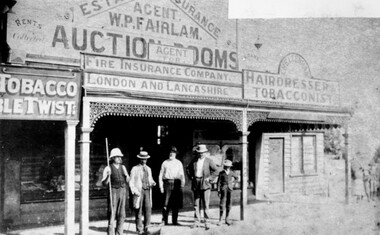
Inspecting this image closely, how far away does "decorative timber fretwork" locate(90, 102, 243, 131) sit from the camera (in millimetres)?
9070

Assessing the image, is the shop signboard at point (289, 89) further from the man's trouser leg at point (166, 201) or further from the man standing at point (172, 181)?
the man's trouser leg at point (166, 201)

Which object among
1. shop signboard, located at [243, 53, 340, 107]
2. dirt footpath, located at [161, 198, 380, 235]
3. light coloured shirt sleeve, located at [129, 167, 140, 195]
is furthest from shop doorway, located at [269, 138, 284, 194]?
light coloured shirt sleeve, located at [129, 167, 140, 195]

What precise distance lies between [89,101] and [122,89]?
37.4 inches

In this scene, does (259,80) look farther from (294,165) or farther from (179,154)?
(294,165)

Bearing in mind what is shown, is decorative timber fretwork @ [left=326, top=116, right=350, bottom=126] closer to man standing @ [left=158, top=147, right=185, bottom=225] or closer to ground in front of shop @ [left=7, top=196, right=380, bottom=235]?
ground in front of shop @ [left=7, top=196, right=380, bottom=235]

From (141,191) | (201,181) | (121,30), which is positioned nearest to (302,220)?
(201,181)

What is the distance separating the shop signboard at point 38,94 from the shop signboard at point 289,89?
5.26 m

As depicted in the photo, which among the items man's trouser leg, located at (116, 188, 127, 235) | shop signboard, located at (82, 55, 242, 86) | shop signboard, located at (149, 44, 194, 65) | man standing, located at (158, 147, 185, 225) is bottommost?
man's trouser leg, located at (116, 188, 127, 235)

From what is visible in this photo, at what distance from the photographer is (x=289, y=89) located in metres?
13.2

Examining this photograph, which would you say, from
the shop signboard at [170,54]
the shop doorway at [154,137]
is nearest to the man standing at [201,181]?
the shop doorway at [154,137]

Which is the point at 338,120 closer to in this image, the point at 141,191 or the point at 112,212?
the point at 141,191

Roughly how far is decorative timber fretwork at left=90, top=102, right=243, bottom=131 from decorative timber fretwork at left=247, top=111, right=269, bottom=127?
13.2 inches

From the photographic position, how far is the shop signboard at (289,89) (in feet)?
40.1

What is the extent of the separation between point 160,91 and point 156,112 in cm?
56
